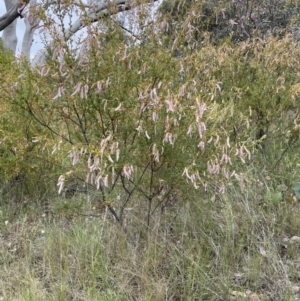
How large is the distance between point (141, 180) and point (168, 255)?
1.66 feet

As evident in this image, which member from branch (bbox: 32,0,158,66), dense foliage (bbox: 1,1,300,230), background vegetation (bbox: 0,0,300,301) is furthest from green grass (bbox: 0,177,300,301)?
branch (bbox: 32,0,158,66)

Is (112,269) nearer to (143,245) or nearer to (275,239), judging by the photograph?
(143,245)

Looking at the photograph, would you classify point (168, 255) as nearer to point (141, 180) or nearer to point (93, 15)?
point (141, 180)

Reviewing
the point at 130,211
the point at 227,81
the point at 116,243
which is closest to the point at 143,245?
the point at 116,243

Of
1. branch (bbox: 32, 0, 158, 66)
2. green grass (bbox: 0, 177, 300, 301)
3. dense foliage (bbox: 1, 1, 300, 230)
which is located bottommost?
green grass (bbox: 0, 177, 300, 301)

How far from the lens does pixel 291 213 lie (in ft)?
9.65

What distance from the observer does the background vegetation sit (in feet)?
7.32

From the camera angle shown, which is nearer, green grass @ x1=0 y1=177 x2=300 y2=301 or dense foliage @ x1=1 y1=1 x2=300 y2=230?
dense foliage @ x1=1 y1=1 x2=300 y2=230

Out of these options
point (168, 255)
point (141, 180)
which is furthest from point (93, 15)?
point (168, 255)

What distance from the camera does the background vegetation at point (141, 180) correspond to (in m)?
2.23

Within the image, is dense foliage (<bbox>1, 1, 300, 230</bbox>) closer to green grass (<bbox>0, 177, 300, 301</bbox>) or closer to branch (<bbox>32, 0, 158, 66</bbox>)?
branch (<bbox>32, 0, 158, 66</bbox>)

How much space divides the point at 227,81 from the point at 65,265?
227 centimetres

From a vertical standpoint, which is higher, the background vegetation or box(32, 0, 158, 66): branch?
box(32, 0, 158, 66): branch

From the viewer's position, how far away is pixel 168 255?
258cm
